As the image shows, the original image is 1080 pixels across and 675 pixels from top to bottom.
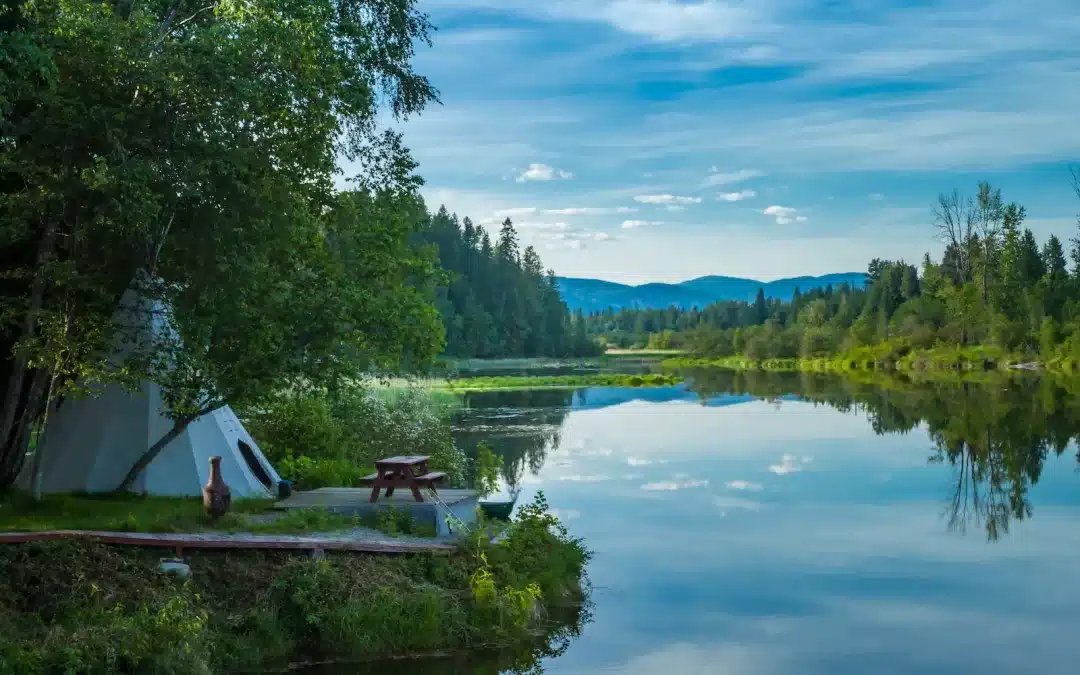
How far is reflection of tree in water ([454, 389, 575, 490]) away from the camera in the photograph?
29.5 meters

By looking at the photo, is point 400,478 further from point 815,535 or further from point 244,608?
point 815,535

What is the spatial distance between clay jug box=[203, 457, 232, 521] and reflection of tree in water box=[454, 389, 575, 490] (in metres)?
11.7

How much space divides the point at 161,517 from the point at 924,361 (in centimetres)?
8108

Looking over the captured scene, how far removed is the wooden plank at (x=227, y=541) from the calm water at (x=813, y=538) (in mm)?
1612

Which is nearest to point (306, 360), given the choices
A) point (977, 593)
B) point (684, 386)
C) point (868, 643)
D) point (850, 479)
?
point (868, 643)

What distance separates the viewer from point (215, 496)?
44.4ft

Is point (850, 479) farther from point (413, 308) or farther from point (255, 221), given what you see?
point (255, 221)

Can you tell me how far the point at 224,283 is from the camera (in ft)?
45.8

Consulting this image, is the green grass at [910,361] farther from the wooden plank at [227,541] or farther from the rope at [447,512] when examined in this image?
the wooden plank at [227,541]

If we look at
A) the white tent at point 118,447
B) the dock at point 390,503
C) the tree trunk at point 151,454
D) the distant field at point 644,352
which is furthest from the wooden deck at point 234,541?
the distant field at point 644,352

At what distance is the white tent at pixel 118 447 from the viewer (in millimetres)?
15500

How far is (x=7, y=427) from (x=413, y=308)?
20.2ft

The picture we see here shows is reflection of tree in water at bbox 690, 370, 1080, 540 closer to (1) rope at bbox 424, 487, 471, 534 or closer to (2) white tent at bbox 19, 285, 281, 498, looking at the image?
(1) rope at bbox 424, 487, 471, 534

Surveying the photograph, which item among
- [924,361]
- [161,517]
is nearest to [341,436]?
[161,517]
